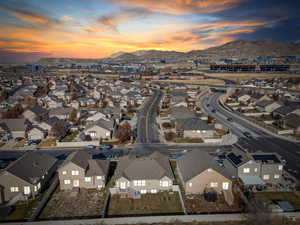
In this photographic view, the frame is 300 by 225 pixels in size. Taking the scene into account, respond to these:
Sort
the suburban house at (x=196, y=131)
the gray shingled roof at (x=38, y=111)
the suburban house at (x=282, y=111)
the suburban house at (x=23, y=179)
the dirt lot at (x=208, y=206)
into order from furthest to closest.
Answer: the gray shingled roof at (x=38, y=111) → the suburban house at (x=282, y=111) → the suburban house at (x=196, y=131) → the suburban house at (x=23, y=179) → the dirt lot at (x=208, y=206)

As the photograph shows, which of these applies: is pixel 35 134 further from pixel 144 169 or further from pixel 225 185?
pixel 225 185

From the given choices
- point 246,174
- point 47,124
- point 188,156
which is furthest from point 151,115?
point 246,174

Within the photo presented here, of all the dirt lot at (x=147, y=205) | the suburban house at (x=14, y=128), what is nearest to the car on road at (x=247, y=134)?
the dirt lot at (x=147, y=205)

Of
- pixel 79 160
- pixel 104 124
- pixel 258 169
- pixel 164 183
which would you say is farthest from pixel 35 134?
pixel 258 169

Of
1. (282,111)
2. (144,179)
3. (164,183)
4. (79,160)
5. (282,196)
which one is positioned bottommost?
(282,196)

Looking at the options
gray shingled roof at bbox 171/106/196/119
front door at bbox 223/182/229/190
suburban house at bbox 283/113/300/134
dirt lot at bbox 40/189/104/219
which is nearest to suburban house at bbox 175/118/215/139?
gray shingled roof at bbox 171/106/196/119

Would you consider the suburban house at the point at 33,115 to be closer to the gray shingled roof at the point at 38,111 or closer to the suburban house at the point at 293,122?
the gray shingled roof at the point at 38,111

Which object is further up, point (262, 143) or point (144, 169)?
point (144, 169)
